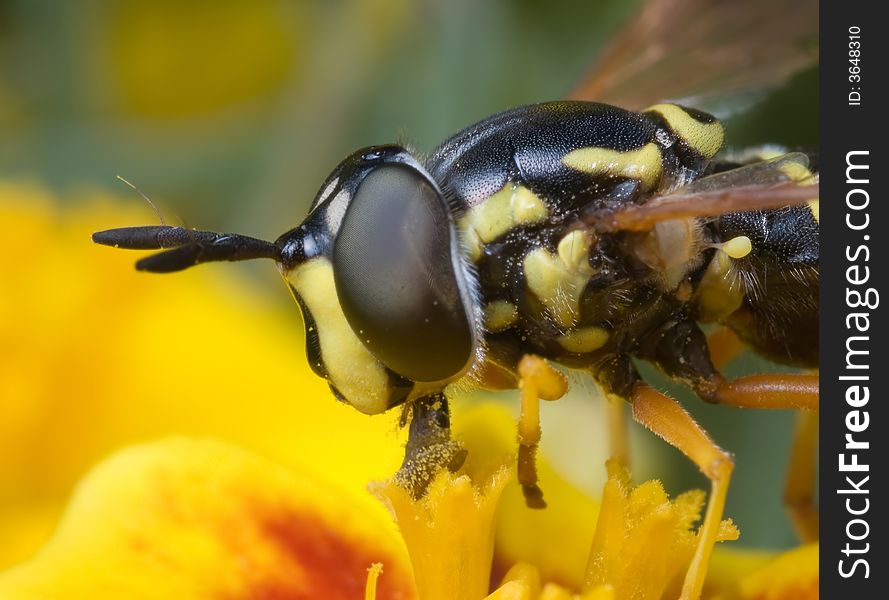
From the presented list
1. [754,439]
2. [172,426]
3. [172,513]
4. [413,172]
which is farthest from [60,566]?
[754,439]

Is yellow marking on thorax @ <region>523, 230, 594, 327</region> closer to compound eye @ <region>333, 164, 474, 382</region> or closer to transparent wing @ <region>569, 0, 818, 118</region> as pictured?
compound eye @ <region>333, 164, 474, 382</region>

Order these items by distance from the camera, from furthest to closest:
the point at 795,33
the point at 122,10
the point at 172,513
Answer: the point at 122,10 → the point at 795,33 → the point at 172,513

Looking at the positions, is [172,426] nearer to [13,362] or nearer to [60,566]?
[13,362]

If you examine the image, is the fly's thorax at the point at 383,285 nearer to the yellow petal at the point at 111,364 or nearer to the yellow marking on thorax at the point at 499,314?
the yellow marking on thorax at the point at 499,314

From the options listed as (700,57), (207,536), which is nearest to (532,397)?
(207,536)

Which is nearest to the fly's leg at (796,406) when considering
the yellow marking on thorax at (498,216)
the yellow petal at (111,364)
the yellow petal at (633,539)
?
the yellow petal at (633,539)

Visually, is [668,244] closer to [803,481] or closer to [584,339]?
[584,339]

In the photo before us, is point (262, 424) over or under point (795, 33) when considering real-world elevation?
under
